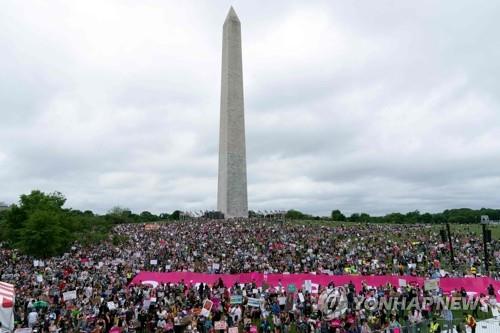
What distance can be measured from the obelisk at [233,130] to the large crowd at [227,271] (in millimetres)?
8265

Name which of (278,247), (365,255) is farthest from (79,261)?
(365,255)

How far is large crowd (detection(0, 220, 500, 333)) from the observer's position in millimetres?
19109

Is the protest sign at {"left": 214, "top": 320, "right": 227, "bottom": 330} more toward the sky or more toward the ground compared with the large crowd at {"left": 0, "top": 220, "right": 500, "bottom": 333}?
more toward the ground

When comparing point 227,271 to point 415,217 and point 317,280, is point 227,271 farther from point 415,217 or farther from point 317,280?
point 415,217

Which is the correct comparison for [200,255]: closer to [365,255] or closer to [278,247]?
[278,247]

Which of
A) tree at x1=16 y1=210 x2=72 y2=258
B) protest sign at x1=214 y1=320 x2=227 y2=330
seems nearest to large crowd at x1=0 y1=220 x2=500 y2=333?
protest sign at x1=214 y1=320 x2=227 y2=330

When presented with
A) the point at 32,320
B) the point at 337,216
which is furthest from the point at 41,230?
the point at 337,216

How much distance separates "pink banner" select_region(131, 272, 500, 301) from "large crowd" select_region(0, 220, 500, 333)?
1.03m

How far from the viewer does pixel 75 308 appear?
21.4 meters

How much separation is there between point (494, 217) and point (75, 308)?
147736 millimetres

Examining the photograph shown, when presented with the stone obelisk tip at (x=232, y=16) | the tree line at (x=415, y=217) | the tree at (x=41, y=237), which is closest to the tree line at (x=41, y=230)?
the tree at (x=41, y=237)

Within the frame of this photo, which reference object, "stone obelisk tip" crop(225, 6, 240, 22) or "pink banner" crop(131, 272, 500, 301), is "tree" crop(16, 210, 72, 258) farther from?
"stone obelisk tip" crop(225, 6, 240, 22)

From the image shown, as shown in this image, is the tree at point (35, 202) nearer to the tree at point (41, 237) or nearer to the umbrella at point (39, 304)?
the tree at point (41, 237)

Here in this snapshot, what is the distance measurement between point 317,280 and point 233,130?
36358 mm
